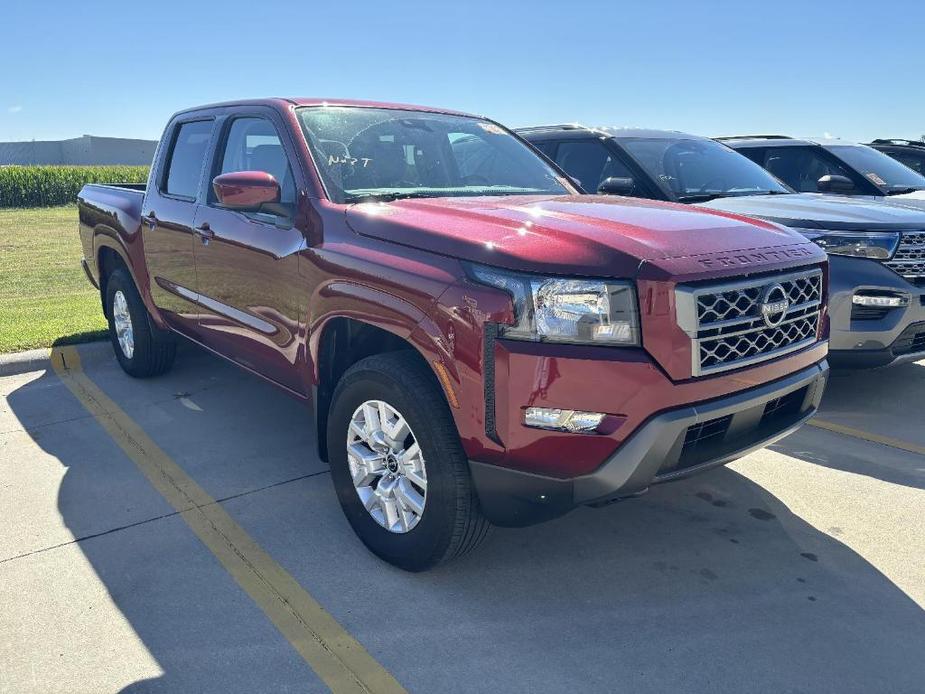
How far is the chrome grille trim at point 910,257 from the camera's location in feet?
16.4

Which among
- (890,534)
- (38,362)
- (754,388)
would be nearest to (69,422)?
(38,362)

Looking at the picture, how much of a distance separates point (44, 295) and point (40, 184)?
25.8 metres

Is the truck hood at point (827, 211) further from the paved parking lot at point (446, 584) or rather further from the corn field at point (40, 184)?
the corn field at point (40, 184)

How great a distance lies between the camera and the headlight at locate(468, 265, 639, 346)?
98.8 inches

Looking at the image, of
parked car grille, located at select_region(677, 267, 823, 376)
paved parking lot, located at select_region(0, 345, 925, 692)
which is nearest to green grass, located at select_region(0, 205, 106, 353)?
paved parking lot, located at select_region(0, 345, 925, 692)

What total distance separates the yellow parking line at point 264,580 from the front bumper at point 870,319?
375 centimetres

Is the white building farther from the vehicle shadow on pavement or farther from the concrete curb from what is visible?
the vehicle shadow on pavement

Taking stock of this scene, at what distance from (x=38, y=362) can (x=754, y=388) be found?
5.43m

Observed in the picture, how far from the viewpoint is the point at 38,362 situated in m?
5.98

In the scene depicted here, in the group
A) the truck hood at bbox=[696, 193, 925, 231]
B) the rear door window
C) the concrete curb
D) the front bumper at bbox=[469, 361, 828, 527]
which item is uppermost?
the rear door window

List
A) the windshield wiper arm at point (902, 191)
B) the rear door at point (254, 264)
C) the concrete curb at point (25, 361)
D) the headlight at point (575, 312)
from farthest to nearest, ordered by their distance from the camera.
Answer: the windshield wiper arm at point (902, 191), the concrete curb at point (25, 361), the rear door at point (254, 264), the headlight at point (575, 312)

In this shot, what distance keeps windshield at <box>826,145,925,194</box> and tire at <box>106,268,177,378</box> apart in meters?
6.62

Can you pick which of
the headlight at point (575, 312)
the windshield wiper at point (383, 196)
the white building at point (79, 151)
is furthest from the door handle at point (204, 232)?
the white building at point (79, 151)

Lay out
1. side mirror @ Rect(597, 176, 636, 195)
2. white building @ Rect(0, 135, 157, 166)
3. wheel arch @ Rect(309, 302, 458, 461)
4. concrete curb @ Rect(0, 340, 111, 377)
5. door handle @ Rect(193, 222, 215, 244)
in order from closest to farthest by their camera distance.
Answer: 1. wheel arch @ Rect(309, 302, 458, 461)
2. door handle @ Rect(193, 222, 215, 244)
3. side mirror @ Rect(597, 176, 636, 195)
4. concrete curb @ Rect(0, 340, 111, 377)
5. white building @ Rect(0, 135, 157, 166)
